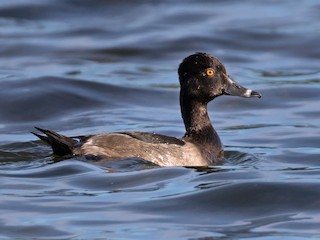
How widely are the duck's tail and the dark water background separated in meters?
0.16

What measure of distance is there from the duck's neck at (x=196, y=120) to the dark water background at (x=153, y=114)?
0.44m

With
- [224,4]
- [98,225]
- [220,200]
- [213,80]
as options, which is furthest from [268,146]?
[224,4]

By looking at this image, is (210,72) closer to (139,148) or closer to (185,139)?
(185,139)

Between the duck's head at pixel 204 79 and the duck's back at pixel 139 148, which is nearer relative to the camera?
the duck's back at pixel 139 148

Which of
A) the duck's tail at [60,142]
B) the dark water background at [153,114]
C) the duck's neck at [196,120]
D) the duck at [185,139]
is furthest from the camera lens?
the duck's neck at [196,120]

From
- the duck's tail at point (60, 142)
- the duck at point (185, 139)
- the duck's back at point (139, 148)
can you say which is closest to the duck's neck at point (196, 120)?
the duck at point (185, 139)

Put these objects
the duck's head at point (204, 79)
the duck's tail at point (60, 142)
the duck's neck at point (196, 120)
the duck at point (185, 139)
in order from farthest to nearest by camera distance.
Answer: the duck's neck at point (196, 120)
the duck's head at point (204, 79)
the duck at point (185, 139)
the duck's tail at point (60, 142)

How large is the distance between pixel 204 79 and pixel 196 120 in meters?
0.60

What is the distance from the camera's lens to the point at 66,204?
39.2 feet

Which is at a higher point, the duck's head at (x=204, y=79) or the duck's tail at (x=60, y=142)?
the duck's head at (x=204, y=79)

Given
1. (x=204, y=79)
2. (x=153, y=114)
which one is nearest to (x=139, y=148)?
(x=204, y=79)

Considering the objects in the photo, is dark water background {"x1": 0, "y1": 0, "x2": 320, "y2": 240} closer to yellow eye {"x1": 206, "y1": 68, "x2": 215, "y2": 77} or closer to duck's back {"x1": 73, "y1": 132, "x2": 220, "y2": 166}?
duck's back {"x1": 73, "y1": 132, "x2": 220, "y2": 166}

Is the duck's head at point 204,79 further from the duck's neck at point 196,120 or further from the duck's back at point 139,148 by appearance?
the duck's back at point 139,148

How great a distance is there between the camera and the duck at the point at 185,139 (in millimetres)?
13766
